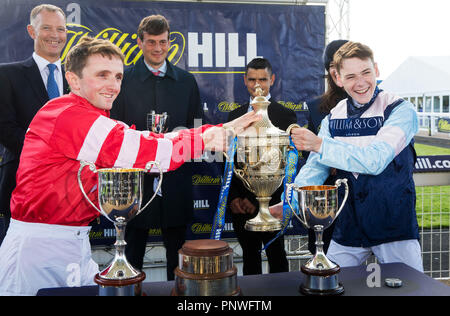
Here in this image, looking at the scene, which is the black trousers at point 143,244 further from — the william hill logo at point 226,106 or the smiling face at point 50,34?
the smiling face at point 50,34

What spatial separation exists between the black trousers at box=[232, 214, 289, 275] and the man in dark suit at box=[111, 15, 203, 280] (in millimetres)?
420

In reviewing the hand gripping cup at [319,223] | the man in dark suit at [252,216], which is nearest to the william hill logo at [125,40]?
the man in dark suit at [252,216]

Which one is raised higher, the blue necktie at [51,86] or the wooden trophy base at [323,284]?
the blue necktie at [51,86]

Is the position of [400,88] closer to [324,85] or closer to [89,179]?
[324,85]

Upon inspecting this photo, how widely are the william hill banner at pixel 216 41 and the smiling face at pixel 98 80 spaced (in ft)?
4.82

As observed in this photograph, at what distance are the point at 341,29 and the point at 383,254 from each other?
2.22m

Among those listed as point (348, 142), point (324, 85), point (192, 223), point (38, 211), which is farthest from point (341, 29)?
point (38, 211)

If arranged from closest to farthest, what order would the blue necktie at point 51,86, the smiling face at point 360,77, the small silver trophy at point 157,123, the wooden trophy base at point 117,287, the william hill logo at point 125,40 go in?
the wooden trophy base at point 117,287, the smiling face at point 360,77, the small silver trophy at point 157,123, the blue necktie at point 51,86, the william hill logo at point 125,40

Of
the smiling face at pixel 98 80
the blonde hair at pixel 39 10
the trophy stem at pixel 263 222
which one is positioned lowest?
the trophy stem at pixel 263 222

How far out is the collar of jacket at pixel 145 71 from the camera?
3.11 metres

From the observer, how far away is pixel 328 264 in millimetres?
1420

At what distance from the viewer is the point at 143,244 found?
3.05 metres

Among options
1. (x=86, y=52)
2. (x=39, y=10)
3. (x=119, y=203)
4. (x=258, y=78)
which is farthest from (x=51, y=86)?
(x=119, y=203)

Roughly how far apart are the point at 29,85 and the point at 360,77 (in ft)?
7.34
